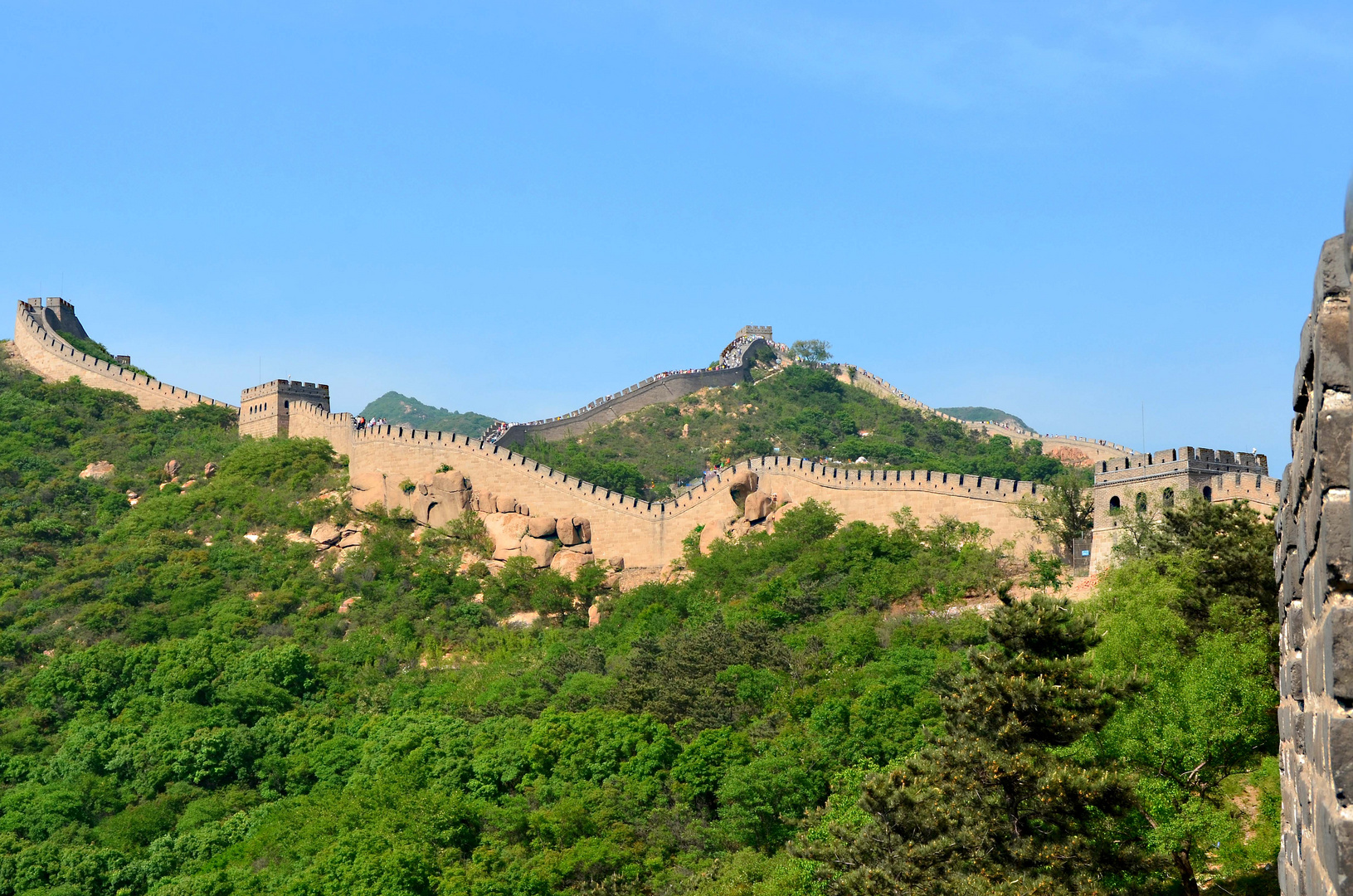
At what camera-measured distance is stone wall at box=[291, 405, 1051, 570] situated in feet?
123

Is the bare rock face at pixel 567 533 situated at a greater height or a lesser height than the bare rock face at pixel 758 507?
lesser

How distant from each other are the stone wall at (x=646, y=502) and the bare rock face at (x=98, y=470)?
8318 millimetres

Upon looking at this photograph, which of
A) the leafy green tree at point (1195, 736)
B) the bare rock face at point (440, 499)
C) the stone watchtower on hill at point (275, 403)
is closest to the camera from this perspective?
the leafy green tree at point (1195, 736)

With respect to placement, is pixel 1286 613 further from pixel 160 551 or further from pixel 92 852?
pixel 160 551

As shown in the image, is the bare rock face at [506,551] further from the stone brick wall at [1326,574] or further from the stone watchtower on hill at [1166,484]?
the stone brick wall at [1326,574]

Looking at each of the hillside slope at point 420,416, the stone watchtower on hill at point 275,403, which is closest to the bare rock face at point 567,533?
the stone watchtower on hill at point 275,403

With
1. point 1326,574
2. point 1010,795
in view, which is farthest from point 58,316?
point 1326,574

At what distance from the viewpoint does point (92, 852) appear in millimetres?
32219

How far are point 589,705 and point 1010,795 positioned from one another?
698 inches

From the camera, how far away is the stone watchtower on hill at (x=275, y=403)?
54156 mm

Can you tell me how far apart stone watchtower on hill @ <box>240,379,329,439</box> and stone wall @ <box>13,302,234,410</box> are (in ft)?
11.8

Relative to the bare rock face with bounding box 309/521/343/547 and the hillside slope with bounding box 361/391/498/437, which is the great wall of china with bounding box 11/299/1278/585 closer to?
the bare rock face with bounding box 309/521/343/547

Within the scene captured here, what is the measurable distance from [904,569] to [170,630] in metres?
21.0

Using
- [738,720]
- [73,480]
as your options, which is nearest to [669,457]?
[73,480]
